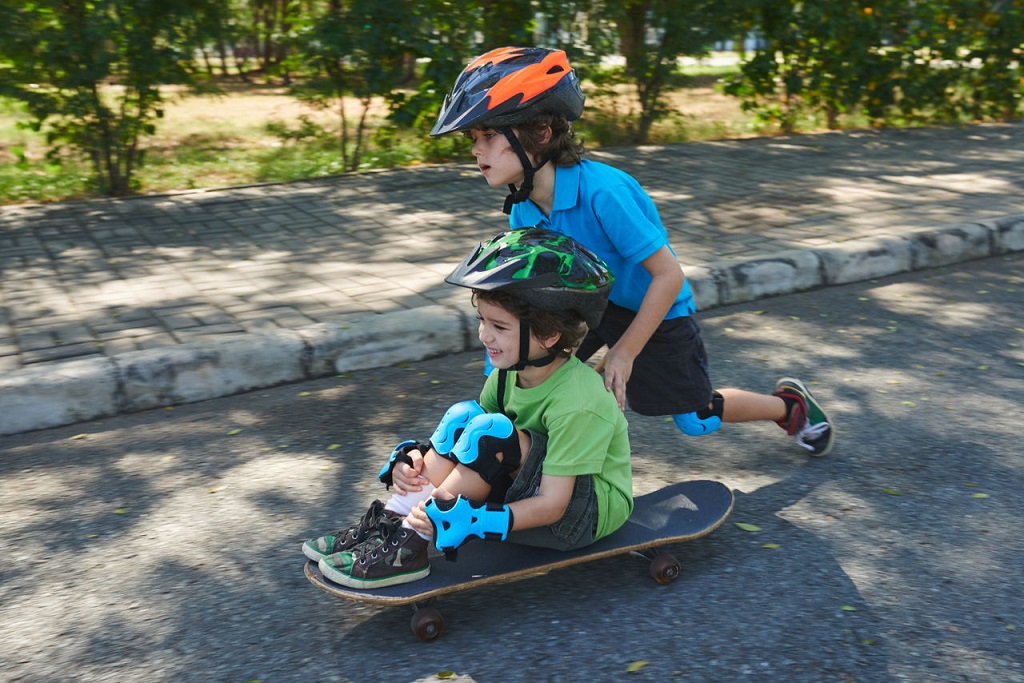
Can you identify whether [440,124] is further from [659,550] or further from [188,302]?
[188,302]

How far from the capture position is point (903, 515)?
3.32 metres

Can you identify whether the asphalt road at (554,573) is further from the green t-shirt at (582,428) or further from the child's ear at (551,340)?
the child's ear at (551,340)

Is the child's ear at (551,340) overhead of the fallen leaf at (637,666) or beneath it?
overhead

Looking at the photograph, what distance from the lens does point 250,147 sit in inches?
440

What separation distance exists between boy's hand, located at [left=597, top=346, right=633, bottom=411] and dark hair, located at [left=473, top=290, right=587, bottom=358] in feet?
0.64

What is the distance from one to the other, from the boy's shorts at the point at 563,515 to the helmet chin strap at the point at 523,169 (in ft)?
2.42

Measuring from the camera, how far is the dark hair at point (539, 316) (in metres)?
2.74

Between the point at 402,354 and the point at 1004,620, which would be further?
the point at 402,354

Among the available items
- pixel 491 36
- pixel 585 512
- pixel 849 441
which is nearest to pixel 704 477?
pixel 849 441

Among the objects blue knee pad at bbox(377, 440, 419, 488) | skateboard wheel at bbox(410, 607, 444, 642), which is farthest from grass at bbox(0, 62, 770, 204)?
skateboard wheel at bbox(410, 607, 444, 642)

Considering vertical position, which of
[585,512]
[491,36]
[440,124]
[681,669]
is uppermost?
[491,36]

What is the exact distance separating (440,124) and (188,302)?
286 cm

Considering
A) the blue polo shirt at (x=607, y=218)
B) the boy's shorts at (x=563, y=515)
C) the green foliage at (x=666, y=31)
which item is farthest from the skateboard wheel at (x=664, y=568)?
the green foliage at (x=666, y=31)

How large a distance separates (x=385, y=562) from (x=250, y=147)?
30.5 ft
